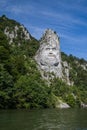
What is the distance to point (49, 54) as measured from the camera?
178 metres

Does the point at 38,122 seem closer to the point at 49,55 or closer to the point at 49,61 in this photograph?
the point at 49,61

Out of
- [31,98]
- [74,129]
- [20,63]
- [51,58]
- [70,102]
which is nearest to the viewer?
[74,129]

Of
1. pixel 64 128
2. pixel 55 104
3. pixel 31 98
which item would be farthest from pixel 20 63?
pixel 64 128

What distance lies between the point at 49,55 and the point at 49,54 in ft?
2.15

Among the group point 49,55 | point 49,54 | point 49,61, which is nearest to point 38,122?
point 49,61

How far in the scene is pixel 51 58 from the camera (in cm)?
17738

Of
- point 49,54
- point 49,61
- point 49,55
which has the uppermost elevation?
point 49,54

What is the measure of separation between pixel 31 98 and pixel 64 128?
5172 centimetres

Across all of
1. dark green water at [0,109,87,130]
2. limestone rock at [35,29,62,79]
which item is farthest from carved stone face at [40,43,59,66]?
dark green water at [0,109,87,130]

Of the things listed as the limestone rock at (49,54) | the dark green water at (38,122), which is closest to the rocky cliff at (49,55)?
the limestone rock at (49,54)

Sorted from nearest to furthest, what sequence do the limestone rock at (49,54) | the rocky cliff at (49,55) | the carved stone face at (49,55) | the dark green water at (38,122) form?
the dark green water at (38,122) < the rocky cliff at (49,55) < the limestone rock at (49,54) < the carved stone face at (49,55)

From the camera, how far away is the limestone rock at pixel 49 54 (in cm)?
17538

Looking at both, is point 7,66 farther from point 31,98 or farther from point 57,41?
point 57,41

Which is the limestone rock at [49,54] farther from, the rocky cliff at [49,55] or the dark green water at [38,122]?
the dark green water at [38,122]
